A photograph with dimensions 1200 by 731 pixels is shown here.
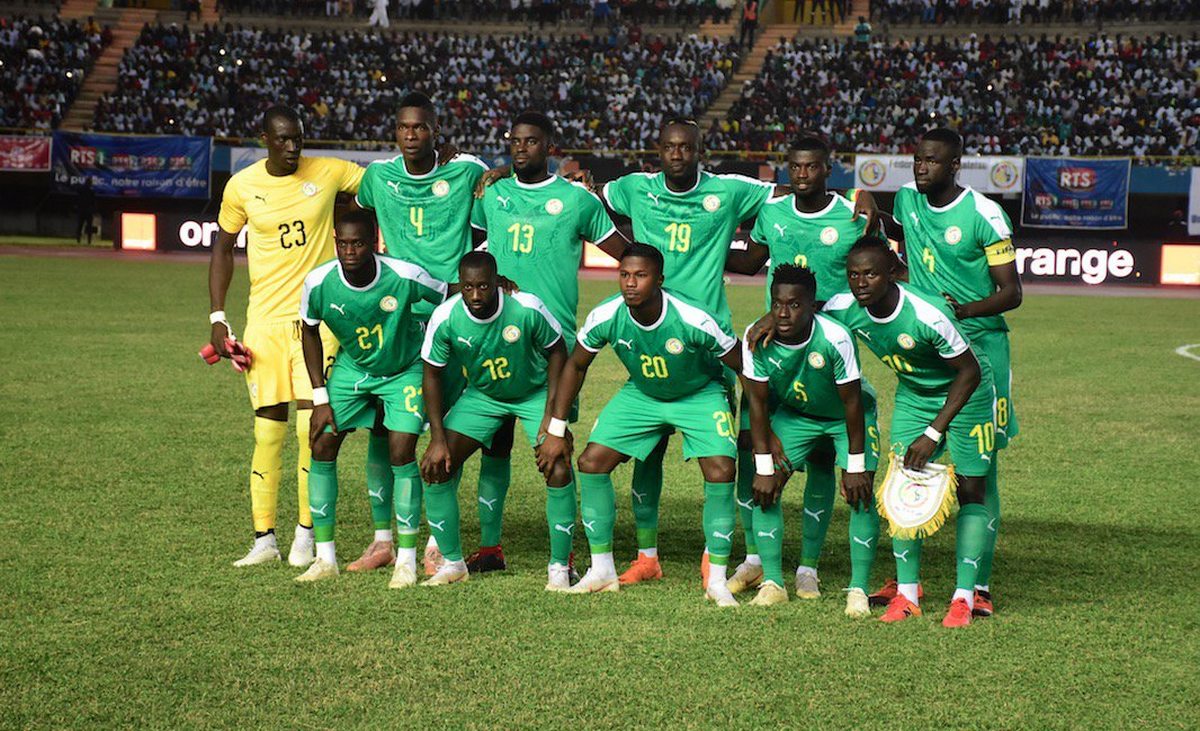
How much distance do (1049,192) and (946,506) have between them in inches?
1155

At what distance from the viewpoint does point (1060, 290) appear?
101ft

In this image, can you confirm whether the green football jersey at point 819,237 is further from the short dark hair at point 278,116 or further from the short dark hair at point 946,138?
the short dark hair at point 278,116

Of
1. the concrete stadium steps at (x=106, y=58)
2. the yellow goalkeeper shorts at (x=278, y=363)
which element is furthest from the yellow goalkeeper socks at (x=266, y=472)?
the concrete stadium steps at (x=106, y=58)

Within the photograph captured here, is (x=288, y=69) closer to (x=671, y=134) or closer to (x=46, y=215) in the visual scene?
(x=46, y=215)

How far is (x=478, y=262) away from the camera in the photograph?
21.9 feet

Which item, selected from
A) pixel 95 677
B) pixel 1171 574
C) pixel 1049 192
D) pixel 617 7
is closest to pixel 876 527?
pixel 1171 574

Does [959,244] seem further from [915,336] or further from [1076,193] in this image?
[1076,193]

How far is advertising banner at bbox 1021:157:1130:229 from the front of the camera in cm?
3362

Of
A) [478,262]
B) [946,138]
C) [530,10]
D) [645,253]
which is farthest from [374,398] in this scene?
[530,10]

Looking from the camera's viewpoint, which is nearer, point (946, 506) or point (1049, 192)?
point (946, 506)

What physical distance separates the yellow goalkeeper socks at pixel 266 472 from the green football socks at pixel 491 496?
1118 mm

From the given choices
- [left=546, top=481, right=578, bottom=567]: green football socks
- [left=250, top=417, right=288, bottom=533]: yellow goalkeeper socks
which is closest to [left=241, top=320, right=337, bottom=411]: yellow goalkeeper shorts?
[left=250, top=417, right=288, bottom=533]: yellow goalkeeper socks

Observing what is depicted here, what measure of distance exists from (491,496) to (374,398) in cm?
81

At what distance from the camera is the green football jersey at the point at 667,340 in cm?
671
